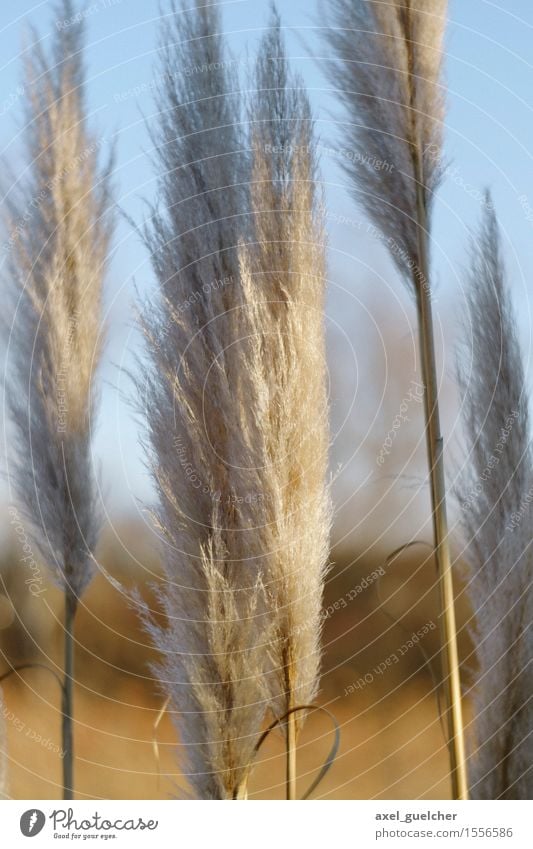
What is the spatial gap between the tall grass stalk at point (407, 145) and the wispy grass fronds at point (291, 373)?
232 millimetres

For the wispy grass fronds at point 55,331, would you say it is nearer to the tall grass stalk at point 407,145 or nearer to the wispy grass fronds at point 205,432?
the wispy grass fronds at point 205,432

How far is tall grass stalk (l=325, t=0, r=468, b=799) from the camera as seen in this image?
2555 millimetres

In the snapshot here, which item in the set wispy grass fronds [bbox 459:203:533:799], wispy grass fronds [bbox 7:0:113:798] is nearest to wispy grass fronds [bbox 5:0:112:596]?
wispy grass fronds [bbox 7:0:113:798]

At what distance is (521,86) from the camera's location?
285 centimetres

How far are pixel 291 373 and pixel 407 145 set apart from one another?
0.81 metres

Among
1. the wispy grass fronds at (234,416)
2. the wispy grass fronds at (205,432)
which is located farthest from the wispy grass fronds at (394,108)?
the wispy grass fronds at (205,432)

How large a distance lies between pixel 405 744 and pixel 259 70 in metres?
2.40

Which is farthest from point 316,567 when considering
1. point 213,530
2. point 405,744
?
point 405,744

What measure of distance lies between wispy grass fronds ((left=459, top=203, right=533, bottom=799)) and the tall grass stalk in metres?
0.10

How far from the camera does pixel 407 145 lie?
2.57 m

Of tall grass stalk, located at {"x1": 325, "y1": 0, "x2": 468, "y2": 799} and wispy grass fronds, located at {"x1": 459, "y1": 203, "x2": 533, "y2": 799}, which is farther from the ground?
tall grass stalk, located at {"x1": 325, "y1": 0, "x2": 468, "y2": 799}

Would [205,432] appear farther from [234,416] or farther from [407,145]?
[407,145]

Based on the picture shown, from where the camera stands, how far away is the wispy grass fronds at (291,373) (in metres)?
2.40
